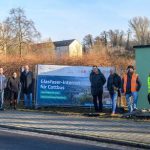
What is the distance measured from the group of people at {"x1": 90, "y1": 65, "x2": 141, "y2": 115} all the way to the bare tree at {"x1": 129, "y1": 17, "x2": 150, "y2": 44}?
2723 inches

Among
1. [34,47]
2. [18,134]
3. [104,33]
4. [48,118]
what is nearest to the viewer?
[18,134]

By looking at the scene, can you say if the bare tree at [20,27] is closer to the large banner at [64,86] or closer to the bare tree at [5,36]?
the bare tree at [5,36]

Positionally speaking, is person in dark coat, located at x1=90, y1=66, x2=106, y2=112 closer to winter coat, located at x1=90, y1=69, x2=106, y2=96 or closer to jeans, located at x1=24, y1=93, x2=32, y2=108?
winter coat, located at x1=90, y1=69, x2=106, y2=96

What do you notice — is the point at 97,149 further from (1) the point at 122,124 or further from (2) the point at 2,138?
(1) the point at 122,124

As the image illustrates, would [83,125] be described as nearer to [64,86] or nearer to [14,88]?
[64,86]

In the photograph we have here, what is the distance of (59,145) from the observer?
11.7 meters

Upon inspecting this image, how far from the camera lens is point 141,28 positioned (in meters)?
94.4

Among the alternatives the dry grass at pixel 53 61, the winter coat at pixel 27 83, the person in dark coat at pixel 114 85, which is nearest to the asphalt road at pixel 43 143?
the person in dark coat at pixel 114 85

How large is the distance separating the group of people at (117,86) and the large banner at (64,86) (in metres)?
1.84

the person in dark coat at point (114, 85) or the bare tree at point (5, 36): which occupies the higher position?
the bare tree at point (5, 36)

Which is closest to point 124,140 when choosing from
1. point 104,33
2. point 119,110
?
point 119,110

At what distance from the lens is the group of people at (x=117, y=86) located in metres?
18.3

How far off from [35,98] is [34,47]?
36676 millimetres

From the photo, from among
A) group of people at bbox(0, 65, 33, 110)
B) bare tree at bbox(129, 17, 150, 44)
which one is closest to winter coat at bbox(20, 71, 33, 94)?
group of people at bbox(0, 65, 33, 110)
